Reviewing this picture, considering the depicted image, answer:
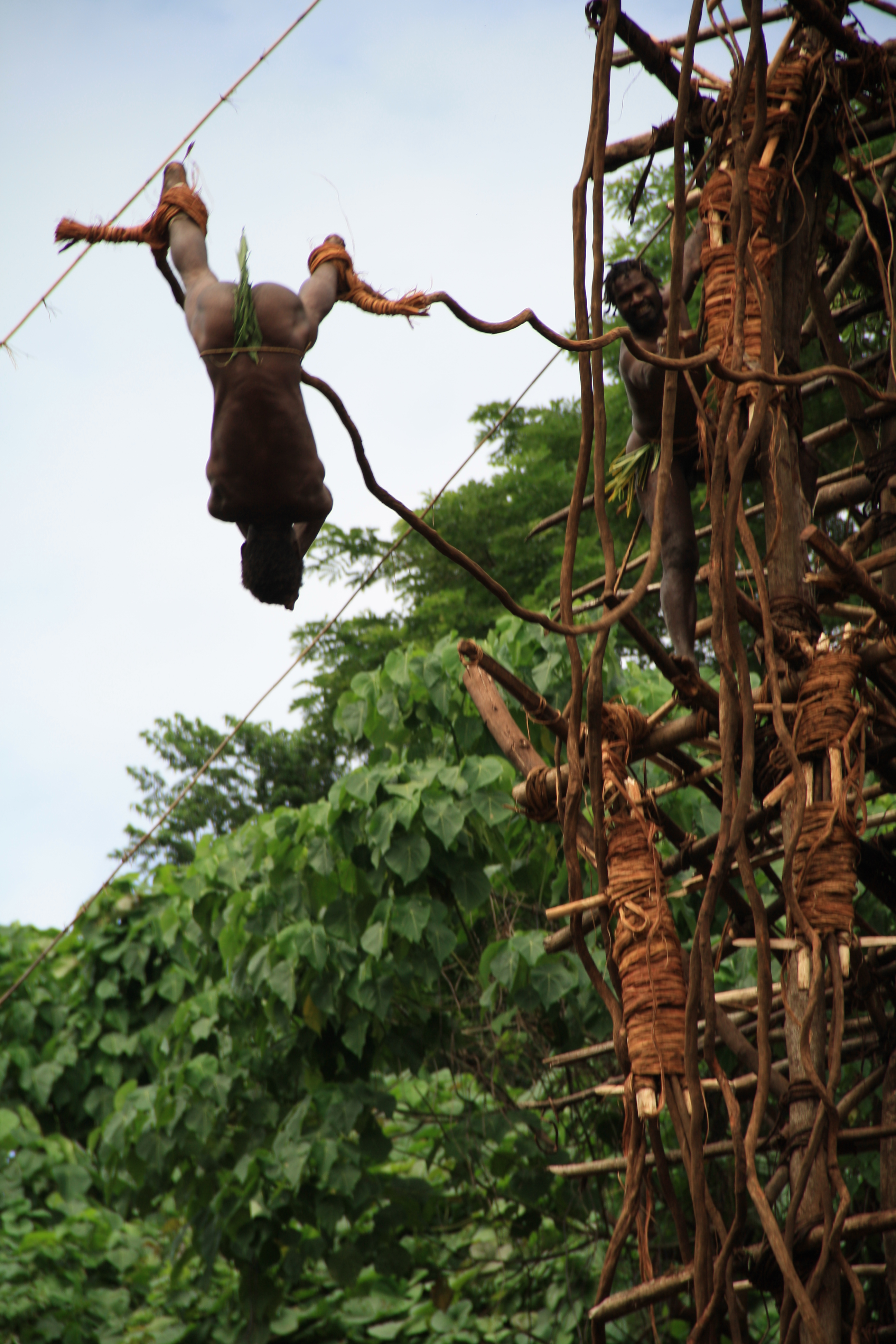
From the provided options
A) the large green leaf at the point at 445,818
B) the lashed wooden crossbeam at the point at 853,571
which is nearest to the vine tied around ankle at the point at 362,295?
the lashed wooden crossbeam at the point at 853,571

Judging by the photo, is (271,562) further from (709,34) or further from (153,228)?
(709,34)

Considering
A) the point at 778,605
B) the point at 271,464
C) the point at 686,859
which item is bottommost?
the point at 686,859

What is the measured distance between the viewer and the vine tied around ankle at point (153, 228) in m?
1.56

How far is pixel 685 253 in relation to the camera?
115 inches

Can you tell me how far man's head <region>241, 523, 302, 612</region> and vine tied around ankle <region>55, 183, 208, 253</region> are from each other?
15.9 inches

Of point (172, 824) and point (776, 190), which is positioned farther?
point (172, 824)

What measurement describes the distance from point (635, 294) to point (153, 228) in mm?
1532

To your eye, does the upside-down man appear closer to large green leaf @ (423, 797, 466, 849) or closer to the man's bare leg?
the man's bare leg

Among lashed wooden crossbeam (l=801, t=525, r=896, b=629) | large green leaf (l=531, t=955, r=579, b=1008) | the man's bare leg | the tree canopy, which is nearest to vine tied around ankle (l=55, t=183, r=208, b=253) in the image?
lashed wooden crossbeam (l=801, t=525, r=896, b=629)

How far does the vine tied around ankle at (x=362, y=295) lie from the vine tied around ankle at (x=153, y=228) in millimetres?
150

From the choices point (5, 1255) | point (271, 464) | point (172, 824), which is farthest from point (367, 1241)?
point (172, 824)

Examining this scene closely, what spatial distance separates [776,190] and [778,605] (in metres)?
0.92

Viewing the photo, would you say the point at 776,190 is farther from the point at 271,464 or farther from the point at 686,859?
the point at 271,464

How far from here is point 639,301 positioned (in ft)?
9.37
